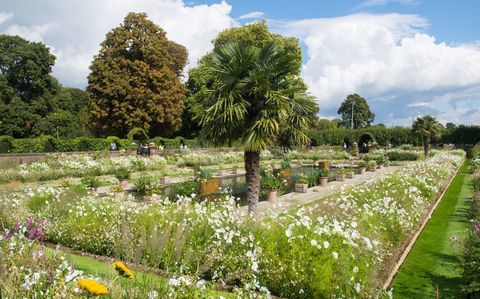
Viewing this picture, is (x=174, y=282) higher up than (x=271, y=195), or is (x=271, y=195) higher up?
(x=174, y=282)

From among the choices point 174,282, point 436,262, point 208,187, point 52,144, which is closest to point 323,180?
point 208,187

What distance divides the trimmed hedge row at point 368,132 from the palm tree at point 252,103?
144 feet

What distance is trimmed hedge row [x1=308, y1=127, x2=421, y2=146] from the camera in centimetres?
5278

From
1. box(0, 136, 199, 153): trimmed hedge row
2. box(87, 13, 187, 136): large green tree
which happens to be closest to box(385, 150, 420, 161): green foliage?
box(87, 13, 187, 136): large green tree

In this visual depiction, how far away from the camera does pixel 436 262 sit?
24.0 ft

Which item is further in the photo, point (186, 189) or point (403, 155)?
point (403, 155)

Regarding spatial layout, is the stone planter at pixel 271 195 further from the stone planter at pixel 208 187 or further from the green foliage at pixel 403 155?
the green foliage at pixel 403 155

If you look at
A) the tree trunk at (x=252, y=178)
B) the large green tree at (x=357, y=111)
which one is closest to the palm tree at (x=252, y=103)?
the tree trunk at (x=252, y=178)

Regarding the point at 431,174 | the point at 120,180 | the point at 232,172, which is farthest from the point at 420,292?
the point at 232,172

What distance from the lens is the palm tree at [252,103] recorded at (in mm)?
8688

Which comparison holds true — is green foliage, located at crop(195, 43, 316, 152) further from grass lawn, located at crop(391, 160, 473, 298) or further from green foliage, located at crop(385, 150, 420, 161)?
green foliage, located at crop(385, 150, 420, 161)

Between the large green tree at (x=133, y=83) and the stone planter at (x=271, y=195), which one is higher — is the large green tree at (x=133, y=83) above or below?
above

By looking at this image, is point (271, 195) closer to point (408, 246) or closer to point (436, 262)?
point (408, 246)

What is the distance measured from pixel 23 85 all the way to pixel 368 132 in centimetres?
4097
